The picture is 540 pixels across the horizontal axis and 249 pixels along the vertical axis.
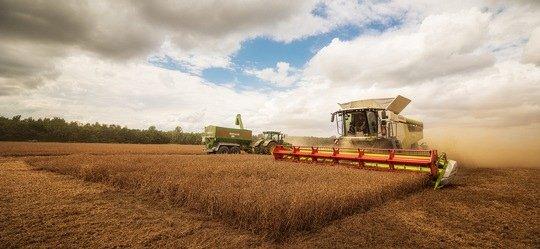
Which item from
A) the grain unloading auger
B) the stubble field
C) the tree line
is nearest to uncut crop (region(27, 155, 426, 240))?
the stubble field

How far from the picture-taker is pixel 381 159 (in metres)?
8.70

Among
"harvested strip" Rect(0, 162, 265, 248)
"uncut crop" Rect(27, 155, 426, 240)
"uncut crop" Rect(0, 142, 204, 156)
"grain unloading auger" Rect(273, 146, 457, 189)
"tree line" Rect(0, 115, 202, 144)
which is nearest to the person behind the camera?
"harvested strip" Rect(0, 162, 265, 248)

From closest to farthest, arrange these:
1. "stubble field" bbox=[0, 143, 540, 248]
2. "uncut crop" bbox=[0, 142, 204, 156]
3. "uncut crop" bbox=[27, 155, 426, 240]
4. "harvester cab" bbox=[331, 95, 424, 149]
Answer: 1. "stubble field" bbox=[0, 143, 540, 248]
2. "uncut crop" bbox=[27, 155, 426, 240]
3. "harvester cab" bbox=[331, 95, 424, 149]
4. "uncut crop" bbox=[0, 142, 204, 156]

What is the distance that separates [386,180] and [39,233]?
20.9 ft

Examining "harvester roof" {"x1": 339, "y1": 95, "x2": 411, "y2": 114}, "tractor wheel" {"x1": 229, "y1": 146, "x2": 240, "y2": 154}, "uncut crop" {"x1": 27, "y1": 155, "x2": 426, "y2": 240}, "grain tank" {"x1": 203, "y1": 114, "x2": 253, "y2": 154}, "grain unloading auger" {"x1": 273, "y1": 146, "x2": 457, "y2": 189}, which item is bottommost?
"uncut crop" {"x1": 27, "y1": 155, "x2": 426, "y2": 240}

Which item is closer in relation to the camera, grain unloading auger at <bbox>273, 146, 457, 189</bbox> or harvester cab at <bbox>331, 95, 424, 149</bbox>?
grain unloading auger at <bbox>273, 146, 457, 189</bbox>

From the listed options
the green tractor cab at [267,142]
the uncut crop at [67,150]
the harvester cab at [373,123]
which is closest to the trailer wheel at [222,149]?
the green tractor cab at [267,142]

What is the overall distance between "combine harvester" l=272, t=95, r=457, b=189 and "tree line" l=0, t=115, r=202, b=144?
44.0 metres

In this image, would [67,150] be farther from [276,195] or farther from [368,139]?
Result: [276,195]

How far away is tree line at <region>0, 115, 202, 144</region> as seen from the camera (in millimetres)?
41750

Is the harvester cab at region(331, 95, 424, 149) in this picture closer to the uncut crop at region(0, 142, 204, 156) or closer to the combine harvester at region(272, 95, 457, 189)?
the combine harvester at region(272, 95, 457, 189)

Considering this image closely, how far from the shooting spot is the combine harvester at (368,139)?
9.30 meters

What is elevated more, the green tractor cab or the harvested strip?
the green tractor cab

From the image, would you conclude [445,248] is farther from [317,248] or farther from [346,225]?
[317,248]
